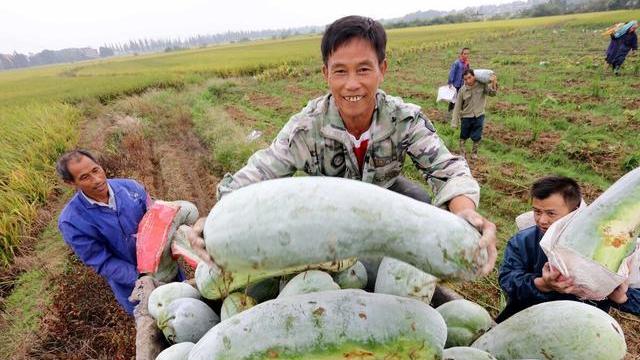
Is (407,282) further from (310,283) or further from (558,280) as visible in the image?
(558,280)

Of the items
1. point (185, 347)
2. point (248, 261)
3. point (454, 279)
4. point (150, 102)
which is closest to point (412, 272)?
point (454, 279)

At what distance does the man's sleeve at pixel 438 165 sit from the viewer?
5.58ft

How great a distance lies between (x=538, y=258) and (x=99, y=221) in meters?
3.10

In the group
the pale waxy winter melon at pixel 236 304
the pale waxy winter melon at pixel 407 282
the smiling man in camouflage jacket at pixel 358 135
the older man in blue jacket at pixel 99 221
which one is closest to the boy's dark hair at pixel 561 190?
the smiling man in camouflage jacket at pixel 358 135

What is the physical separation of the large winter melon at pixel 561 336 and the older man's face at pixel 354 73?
1.20 m

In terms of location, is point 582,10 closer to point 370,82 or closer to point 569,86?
point 569,86

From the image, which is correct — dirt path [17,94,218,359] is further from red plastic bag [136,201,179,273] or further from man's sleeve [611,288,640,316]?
man's sleeve [611,288,640,316]

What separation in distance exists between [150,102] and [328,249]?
17.4m

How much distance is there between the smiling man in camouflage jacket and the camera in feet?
6.14

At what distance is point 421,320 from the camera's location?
1.22m

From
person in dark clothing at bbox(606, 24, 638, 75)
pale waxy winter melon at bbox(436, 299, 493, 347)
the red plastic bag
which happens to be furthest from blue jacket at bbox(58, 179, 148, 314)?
person in dark clothing at bbox(606, 24, 638, 75)

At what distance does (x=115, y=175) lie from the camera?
26.1ft

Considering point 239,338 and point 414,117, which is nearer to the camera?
point 239,338

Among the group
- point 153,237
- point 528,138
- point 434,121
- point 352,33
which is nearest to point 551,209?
point 352,33
